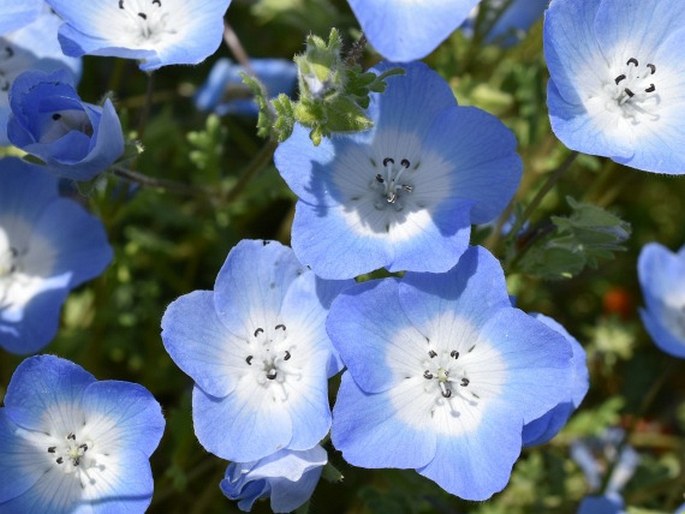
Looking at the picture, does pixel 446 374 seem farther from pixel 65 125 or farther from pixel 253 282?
pixel 65 125

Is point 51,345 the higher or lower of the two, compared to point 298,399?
lower

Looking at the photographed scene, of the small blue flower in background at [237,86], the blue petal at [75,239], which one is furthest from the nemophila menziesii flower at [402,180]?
the small blue flower in background at [237,86]

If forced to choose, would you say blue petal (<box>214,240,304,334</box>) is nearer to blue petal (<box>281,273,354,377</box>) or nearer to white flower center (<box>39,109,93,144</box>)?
blue petal (<box>281,273,354,377</box>)

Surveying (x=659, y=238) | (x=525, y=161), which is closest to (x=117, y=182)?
(x=525, y=161)

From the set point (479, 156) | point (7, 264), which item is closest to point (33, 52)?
point (7, 264)

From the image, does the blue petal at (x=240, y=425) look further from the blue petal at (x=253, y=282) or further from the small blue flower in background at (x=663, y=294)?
the small blue flower in background at (x=663, y=294)

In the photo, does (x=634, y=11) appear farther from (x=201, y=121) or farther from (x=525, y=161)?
(x=201, y=121)
